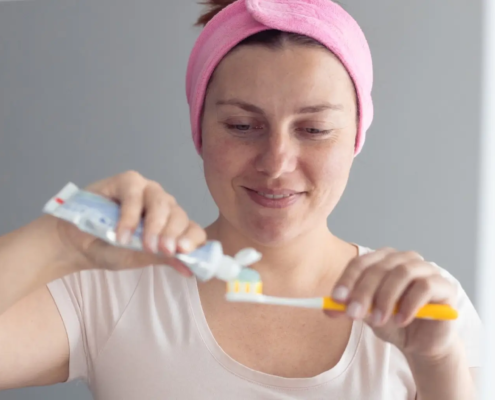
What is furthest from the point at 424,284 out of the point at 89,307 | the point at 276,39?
the point at 89,307

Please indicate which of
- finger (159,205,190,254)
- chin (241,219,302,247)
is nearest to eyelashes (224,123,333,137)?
chin (241,219,302,247)

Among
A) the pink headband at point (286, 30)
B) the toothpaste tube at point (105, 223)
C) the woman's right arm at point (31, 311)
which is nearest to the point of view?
the toothpaste tube at point (105, 223)

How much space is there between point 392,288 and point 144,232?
0.22 metres

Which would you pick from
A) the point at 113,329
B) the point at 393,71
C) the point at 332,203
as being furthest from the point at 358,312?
the point at 393,71

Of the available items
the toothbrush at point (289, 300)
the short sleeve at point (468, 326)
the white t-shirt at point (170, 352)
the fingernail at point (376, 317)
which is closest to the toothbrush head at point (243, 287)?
the toothbrush at point (289, 300)

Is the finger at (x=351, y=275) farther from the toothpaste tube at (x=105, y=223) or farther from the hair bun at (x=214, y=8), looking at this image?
the hair bun at (x=214, y=8)

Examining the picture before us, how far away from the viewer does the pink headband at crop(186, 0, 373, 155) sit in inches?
25.2

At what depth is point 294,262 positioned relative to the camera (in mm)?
749

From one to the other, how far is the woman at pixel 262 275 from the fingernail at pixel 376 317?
74mm

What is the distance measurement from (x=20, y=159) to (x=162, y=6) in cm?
46

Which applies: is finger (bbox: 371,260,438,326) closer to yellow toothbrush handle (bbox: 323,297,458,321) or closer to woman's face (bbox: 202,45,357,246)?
yellow toothbrush handle (bbox: 323,297,458,321)

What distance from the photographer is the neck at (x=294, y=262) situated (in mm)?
742

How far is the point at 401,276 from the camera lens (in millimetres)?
475

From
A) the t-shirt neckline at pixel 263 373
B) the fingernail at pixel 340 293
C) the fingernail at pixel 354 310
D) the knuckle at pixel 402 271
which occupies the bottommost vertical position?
the t-shirt neckline at pixel 263 373
